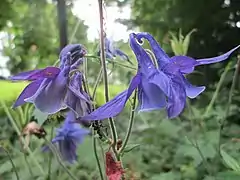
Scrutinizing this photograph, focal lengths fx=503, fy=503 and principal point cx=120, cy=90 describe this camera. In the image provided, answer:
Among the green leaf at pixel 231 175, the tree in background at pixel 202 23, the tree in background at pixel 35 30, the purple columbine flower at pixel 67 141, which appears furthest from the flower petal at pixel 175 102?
the tree in background at pixel 35 30

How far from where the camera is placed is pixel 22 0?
476 centimetres

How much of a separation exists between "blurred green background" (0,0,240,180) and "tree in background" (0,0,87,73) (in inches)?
1.2

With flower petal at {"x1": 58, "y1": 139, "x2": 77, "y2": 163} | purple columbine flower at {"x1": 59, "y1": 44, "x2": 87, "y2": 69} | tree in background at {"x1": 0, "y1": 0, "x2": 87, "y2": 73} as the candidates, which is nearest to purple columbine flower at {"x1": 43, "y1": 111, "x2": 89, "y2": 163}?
flower petal at {"x1": 58, "y1": 139, "x2": 77, "y2": 163}

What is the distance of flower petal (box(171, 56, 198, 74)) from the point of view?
0.75m

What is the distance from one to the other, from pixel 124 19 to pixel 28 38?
2.92 meters

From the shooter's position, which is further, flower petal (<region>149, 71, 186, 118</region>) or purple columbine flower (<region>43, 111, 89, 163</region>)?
purple columbine flower (<region>43, 111, 89, 163</region>)

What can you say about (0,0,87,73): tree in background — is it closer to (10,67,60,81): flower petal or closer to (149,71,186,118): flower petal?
(10,67,60,81): flower petal

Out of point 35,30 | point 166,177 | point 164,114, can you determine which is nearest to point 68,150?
point 166,177

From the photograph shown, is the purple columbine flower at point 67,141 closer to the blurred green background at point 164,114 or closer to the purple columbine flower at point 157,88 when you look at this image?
the blurred green background at point 164,114

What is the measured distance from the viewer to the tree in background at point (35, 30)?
16.3 feet

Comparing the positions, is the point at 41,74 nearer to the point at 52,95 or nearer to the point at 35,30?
the point at 52,95

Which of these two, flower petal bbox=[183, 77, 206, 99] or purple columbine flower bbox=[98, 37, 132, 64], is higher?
purple columbine flower bbox=[98, 37, 132, 64]

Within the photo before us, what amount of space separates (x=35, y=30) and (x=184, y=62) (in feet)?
17.2

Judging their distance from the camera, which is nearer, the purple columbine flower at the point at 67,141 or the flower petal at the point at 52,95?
the flower petal at the point at 52,95
